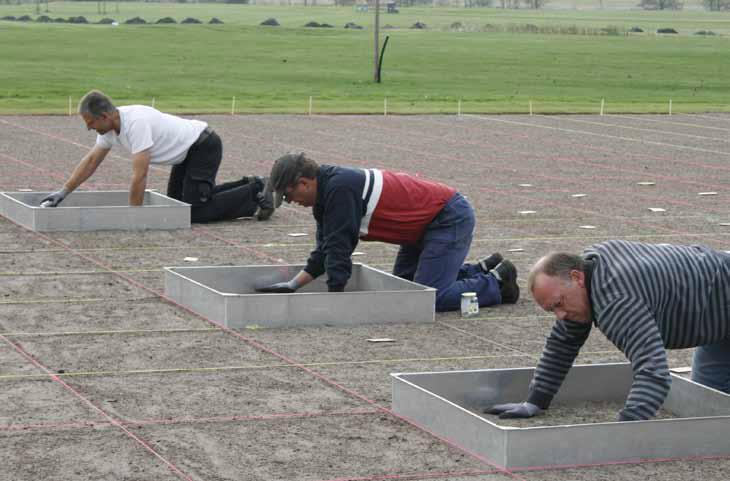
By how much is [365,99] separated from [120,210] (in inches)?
1090

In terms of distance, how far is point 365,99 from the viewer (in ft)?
136

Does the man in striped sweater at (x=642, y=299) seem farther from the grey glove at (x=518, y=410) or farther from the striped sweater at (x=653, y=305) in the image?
Answer: the grey glove at (x=518, y=410)

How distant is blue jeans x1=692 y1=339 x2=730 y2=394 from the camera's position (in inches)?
304

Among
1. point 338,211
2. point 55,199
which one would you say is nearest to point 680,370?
point 338,211

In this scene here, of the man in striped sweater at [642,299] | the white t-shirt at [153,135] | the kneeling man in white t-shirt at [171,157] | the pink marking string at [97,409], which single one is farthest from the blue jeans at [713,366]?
the white t-shirt at [153,135]

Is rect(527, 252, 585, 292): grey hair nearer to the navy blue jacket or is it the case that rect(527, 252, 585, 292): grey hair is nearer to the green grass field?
the navy blue jacket

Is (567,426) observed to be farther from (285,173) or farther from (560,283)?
(285,173)

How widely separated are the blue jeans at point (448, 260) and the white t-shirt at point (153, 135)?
3.92 meters

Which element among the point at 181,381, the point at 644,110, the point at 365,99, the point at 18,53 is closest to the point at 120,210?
the point at 181,381

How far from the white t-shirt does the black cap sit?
4538mm

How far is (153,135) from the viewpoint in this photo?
558 inches

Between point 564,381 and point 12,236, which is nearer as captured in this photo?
point 564,381

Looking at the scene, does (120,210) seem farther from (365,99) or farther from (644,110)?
(365,99)

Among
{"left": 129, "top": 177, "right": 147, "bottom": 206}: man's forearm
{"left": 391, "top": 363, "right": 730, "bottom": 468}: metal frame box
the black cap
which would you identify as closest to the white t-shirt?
{"left": 129, "top": 177, "right": 147, "bottom": 206}: man's forearm
